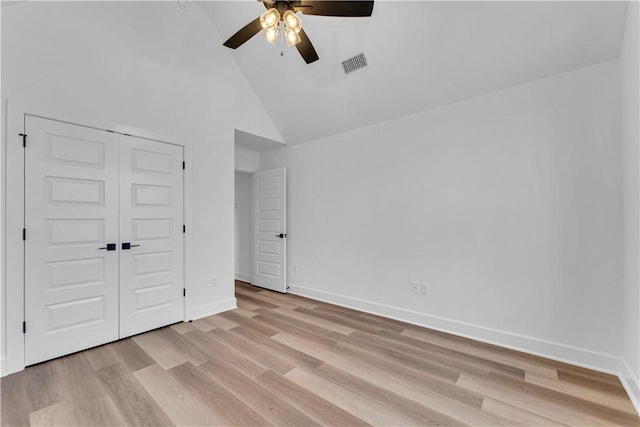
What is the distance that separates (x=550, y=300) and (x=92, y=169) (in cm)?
451

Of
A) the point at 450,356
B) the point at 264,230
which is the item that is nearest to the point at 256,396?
the point at 450,356

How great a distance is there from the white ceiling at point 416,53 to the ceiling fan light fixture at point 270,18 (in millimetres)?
1070

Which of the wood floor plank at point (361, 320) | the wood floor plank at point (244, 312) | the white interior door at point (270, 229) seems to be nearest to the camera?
the wood floor plank at point (361, 320)

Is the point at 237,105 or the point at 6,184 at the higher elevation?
the point at 237,105

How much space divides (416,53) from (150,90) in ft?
9.60

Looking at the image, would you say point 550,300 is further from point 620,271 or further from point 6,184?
point 6,184

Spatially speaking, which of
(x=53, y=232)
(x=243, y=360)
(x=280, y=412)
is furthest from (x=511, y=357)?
(x=53, y=232)

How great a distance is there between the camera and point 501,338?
272 centimetres

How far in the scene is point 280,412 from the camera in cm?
179

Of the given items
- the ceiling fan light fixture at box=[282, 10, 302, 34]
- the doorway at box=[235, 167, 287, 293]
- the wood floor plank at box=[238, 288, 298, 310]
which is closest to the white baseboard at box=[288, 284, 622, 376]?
the wood floor plank at box=[238, 288, 298, 310]

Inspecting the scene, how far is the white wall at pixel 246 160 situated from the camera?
491cm

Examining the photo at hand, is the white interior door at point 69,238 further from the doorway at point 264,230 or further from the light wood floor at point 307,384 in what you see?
the doorway at point 264,230

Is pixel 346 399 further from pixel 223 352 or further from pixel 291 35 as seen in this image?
pixel 291 35

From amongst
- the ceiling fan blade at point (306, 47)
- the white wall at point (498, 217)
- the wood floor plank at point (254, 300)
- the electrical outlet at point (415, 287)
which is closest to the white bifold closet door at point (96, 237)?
the wood floor plank at point (254, 300)
